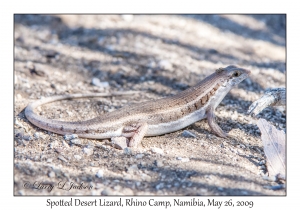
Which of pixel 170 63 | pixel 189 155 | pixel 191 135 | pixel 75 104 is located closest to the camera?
pixel 189 155

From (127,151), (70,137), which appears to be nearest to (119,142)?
(127,151)

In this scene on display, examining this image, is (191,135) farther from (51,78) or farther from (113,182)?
(51,78)

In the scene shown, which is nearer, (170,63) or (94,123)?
(94,123)

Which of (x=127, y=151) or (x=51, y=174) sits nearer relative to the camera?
(x=51, y=174)

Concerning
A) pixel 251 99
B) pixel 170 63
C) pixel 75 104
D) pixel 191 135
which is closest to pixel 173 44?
pixel 170 63

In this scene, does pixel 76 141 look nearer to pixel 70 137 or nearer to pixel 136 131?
pixel 70 137

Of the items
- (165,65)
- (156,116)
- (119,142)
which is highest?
(165,65)
